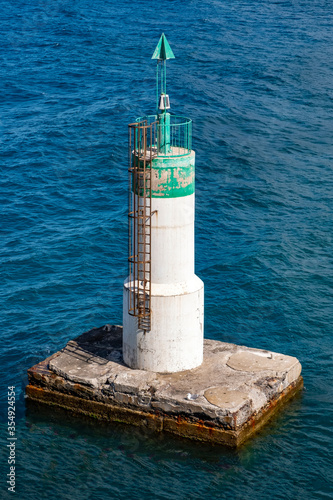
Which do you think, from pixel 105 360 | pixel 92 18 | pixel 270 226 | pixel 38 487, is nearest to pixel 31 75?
pixel 92 18

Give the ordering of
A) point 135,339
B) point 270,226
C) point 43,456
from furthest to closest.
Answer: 1. point 270,226
2. point 135,339
3. point 43,456

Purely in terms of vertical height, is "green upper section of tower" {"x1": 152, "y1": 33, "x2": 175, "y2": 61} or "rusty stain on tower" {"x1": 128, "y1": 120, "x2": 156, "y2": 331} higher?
"green upper section of tower" {"x1": 152, "y1": 33, "x2": 175, "y2": 61}

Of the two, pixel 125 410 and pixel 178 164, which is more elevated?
pixel 178 164

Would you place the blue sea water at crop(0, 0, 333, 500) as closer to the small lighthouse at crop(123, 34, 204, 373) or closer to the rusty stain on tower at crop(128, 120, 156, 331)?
the small lighthouse at crop(123, 34, 204, 373)

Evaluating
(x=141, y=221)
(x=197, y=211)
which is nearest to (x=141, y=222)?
(x=141, y=221)

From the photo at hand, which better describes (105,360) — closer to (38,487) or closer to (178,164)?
(38,487)

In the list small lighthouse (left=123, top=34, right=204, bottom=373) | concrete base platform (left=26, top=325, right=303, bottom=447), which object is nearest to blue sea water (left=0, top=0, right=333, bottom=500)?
concrete base platform (left=26, top=325, right=303, bottom=447)

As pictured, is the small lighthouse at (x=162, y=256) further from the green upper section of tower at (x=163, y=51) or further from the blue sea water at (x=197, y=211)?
the blue sea water at (x=197, y=211)

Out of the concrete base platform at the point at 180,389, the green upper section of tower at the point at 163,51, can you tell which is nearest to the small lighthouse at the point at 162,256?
the green upper section of tower at the point at 163,51
